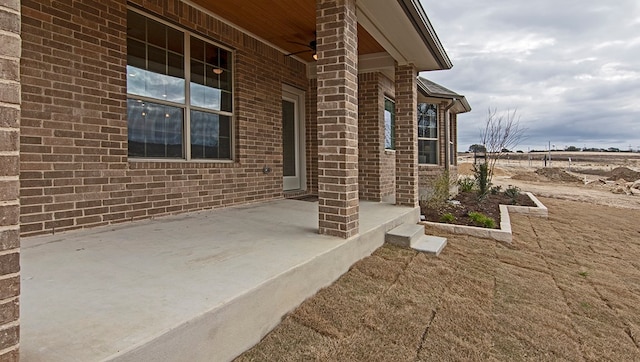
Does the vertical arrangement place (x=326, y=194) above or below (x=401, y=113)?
below

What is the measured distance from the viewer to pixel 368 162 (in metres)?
7.41

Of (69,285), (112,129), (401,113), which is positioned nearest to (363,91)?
(401,113)

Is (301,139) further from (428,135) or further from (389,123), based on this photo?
(428,135)

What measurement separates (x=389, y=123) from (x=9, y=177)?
808 centimetres

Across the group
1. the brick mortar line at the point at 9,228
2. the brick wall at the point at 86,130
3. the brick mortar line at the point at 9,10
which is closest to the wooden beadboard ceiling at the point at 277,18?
the brick wall at the point at 86,130

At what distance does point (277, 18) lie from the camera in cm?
496

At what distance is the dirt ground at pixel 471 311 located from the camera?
87.3 inches

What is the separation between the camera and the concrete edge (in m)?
1.53

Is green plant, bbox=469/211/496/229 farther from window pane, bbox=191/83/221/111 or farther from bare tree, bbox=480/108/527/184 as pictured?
bare tree, bbox=480/108/527/184

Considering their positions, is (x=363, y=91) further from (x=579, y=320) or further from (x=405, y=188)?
(x=579, y=320)

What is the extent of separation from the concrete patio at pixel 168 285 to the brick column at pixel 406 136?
255 centimetres

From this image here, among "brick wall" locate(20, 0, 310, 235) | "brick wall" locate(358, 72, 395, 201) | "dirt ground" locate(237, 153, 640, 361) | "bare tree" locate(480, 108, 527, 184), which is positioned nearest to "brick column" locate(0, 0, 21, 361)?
"dirt ground" locate(237, 153, 640, 361)

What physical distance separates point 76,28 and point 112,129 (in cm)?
105

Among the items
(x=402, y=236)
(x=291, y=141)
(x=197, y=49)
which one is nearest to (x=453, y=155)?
(x=291, y=141)
